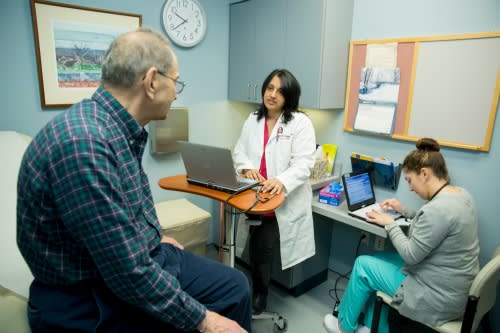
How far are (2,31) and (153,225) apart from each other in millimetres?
1556

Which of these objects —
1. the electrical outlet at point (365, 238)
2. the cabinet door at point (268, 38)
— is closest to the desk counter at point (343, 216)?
the electrical outlet at point (365, 238)

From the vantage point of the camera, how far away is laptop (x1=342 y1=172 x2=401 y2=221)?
2135mm

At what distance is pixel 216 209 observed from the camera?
9.88ft

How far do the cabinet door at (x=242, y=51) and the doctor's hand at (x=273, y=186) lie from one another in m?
1.09

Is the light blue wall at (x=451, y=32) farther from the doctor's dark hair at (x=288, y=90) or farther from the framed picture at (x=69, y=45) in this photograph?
the framed picture at (x=69, y=45)

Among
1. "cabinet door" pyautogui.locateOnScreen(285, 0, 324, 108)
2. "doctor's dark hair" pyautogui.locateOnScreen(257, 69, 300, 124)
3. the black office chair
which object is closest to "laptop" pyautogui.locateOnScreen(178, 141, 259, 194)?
"doctor's dark hair" pyautogui.locateOnScreen(257, 69, 300, 124)

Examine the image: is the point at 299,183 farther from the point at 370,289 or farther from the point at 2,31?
the point at 2,31

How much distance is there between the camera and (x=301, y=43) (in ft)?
7.63

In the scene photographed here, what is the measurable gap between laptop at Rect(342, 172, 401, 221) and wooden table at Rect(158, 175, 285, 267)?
0.58m

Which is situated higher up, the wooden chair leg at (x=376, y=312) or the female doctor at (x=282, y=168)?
the female doctor at (x=282, y=168)

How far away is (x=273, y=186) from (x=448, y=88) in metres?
1.18

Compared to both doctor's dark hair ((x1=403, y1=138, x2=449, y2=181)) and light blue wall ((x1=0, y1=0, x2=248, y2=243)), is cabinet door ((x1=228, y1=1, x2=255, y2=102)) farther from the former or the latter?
doctor's dark hair ((x1=403, y1=138, x2=449, y2=181))

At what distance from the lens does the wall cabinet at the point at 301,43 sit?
2234mm

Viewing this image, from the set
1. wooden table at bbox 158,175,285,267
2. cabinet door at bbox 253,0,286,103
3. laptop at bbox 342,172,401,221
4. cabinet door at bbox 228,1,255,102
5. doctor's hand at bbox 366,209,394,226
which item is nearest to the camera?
wooden table at bbox 158,175,285,267
